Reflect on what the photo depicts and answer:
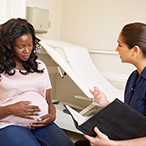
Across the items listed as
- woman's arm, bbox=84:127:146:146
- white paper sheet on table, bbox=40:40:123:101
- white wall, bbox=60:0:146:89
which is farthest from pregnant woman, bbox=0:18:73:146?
white wall, bbox=60:0:146:89

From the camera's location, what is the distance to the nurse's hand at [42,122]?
146cm

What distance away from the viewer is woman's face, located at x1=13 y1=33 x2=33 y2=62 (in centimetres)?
151

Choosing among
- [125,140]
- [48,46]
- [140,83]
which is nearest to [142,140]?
[125,140]

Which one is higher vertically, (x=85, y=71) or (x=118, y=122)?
(x=118, y=122)

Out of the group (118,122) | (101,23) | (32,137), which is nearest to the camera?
(118,122)

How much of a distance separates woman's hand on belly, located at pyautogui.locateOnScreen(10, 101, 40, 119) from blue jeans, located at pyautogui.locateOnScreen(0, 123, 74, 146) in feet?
0.26

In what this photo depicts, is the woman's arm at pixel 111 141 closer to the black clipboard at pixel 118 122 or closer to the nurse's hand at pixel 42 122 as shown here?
the black clipboard at pixel 118 122

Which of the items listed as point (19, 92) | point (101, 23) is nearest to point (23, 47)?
point (19, 92)

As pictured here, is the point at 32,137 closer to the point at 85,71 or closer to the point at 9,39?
the point at 9,39

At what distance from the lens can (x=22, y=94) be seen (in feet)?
4.92

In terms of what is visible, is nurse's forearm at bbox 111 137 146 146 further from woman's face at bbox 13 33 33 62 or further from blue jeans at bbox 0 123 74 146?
woman's face at bbox 13 33 33 62

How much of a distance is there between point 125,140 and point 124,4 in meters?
2.13

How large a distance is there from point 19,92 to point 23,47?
282 millimetres

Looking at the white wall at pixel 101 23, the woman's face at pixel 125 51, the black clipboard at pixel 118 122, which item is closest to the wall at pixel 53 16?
the white wall at pixel 101 23
